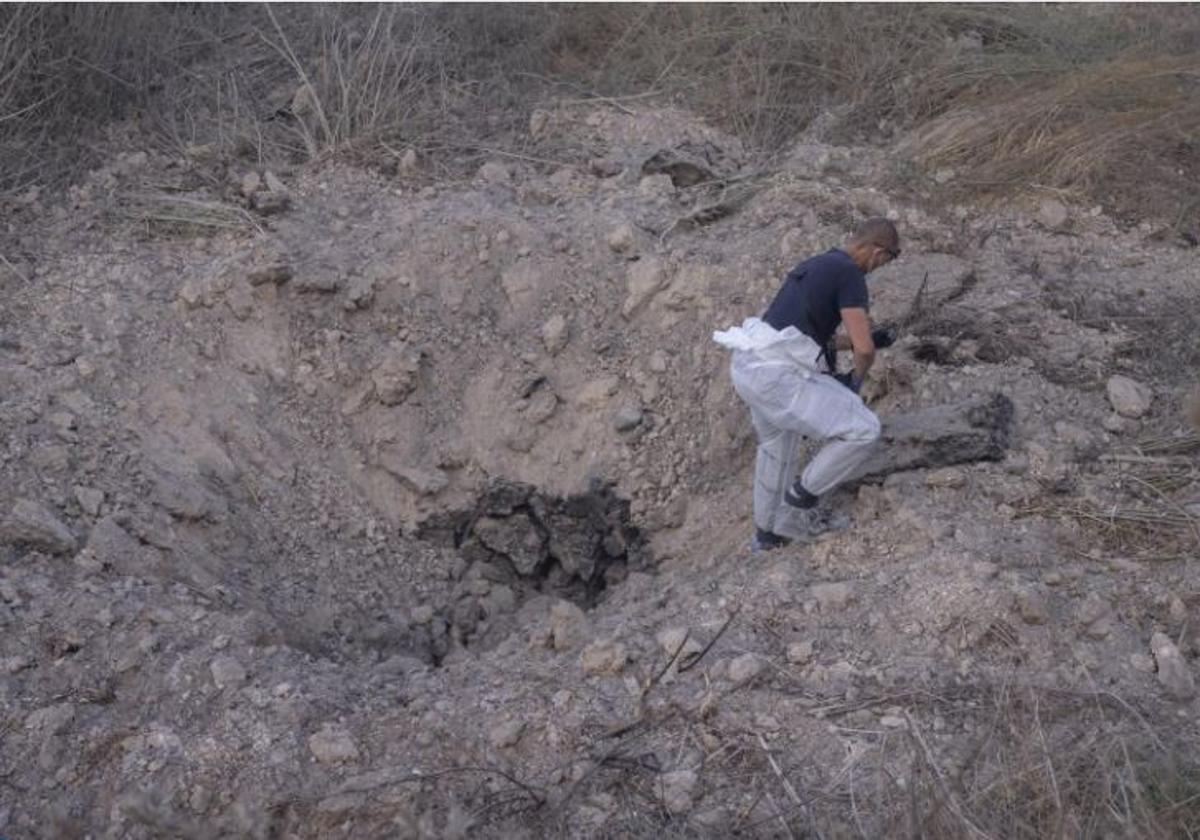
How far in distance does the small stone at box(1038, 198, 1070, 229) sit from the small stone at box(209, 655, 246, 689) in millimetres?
4443

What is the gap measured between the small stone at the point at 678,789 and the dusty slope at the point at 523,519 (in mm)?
12

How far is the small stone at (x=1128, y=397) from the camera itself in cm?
568

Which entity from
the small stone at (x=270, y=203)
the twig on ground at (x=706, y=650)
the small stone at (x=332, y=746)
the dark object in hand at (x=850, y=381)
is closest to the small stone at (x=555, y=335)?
the small stone at (x=270, y=203)

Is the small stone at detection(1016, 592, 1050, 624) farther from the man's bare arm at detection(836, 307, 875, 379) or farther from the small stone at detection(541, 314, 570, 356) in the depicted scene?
the small stone at detection(541, 314, 570, 356)

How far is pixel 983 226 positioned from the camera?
711 centimetres

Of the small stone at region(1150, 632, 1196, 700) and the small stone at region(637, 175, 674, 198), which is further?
the small stone at region(637, 175, 674, 198)

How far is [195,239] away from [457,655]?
8.64 feet

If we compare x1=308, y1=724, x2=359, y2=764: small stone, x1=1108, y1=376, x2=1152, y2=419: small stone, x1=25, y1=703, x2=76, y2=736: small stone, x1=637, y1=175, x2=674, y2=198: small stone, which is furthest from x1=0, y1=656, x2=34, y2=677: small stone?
x1=1108, y1=376, x2=1152, y2=419: small stone

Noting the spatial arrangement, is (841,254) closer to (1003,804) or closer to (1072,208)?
(1003,804)

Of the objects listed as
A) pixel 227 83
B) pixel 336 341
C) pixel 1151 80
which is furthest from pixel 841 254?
pixel 227 83

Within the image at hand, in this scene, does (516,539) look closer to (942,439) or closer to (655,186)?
(942,439)

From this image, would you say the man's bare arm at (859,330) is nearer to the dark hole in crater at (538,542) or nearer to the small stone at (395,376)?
the dark hole in crater at (538,542)

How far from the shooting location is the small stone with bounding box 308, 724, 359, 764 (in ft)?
14.4

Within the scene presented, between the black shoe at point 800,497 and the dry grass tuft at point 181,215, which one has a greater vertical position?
the black shoe at point 800,497
